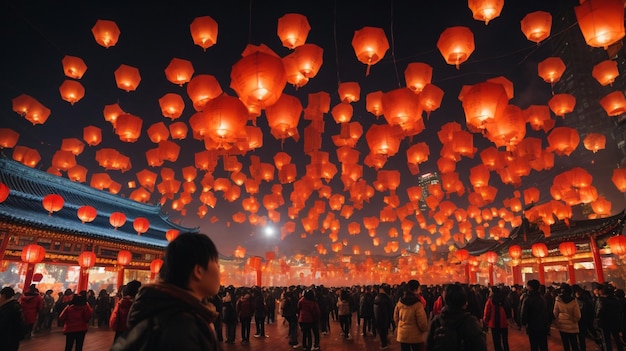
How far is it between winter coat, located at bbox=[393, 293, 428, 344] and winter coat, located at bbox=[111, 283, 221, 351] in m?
4.19

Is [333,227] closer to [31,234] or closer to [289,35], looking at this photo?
[31,234]

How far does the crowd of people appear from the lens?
1441 mm

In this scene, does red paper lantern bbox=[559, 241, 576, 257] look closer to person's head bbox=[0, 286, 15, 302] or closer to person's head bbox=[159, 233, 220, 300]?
person's head bbox=[159, 233, 220, 300]

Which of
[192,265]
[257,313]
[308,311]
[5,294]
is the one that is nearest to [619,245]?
[308,311]

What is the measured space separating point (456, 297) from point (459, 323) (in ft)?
0.74

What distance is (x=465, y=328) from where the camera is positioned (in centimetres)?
312

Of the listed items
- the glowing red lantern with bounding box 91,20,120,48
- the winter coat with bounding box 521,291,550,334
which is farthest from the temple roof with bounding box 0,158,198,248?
the winter coat with bounding box 521,291,550,334

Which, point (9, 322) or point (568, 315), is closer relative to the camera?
point (9, 322)

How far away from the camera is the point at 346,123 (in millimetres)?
11648

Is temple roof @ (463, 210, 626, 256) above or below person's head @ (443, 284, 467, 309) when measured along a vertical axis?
above

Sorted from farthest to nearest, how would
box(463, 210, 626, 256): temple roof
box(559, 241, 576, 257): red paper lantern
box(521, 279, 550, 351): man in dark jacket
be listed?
box(559, 241, 576, 257): red paper lantern
box(463, 210, 626, 256): temple roof
box(521, 279, 550, 351): man in dark jacket

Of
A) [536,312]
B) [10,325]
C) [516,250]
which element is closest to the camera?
[10,325]

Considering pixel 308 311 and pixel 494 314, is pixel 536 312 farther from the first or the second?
pixel 308 311

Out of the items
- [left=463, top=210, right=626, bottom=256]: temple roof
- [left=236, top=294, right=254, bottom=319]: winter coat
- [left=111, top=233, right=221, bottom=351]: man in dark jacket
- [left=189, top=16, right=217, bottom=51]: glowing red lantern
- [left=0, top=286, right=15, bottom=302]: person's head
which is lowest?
[left=236, top=294, right=254, bottom=319]: winter coat
